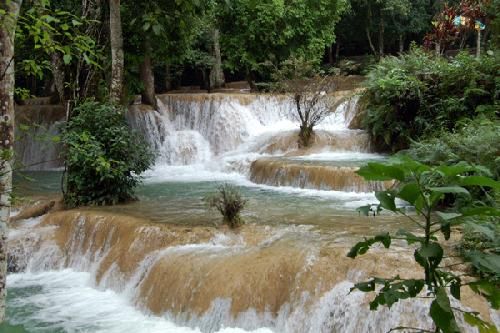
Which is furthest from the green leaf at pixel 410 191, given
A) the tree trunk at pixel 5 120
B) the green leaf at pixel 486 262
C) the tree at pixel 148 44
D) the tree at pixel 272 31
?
the tree at pixel 272 31

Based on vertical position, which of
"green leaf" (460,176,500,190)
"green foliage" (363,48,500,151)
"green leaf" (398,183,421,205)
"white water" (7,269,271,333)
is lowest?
"white water" (7,269,271,333)

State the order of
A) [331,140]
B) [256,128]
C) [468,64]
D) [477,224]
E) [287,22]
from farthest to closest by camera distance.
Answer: [287,22]
[256,128]
[331,140]
[468,64]
[477,224]

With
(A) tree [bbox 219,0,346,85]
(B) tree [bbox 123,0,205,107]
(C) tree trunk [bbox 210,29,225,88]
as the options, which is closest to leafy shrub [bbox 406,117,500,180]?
(B) tree [bbox 123,0,205,107]

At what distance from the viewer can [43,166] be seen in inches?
698

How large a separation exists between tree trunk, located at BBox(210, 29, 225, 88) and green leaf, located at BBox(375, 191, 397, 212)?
2140cm

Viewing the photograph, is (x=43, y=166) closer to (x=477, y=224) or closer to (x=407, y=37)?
(x=477, y=224)

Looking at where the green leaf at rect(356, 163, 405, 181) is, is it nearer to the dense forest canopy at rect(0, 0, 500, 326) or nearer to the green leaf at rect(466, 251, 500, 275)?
the dense forest canopy at rect(0, 0, 500, 326)

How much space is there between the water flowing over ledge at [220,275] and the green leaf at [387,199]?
321 cm

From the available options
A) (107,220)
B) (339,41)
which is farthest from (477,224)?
(339,41)

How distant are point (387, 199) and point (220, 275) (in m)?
4.34

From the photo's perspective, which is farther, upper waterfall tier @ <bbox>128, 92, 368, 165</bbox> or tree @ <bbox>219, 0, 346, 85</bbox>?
tree @ <bbox>219, 0, 346, 85</bbox>

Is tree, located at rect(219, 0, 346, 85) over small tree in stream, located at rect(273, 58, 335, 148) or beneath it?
over

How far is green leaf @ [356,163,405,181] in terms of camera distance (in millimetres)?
1674

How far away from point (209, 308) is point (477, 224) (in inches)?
171
